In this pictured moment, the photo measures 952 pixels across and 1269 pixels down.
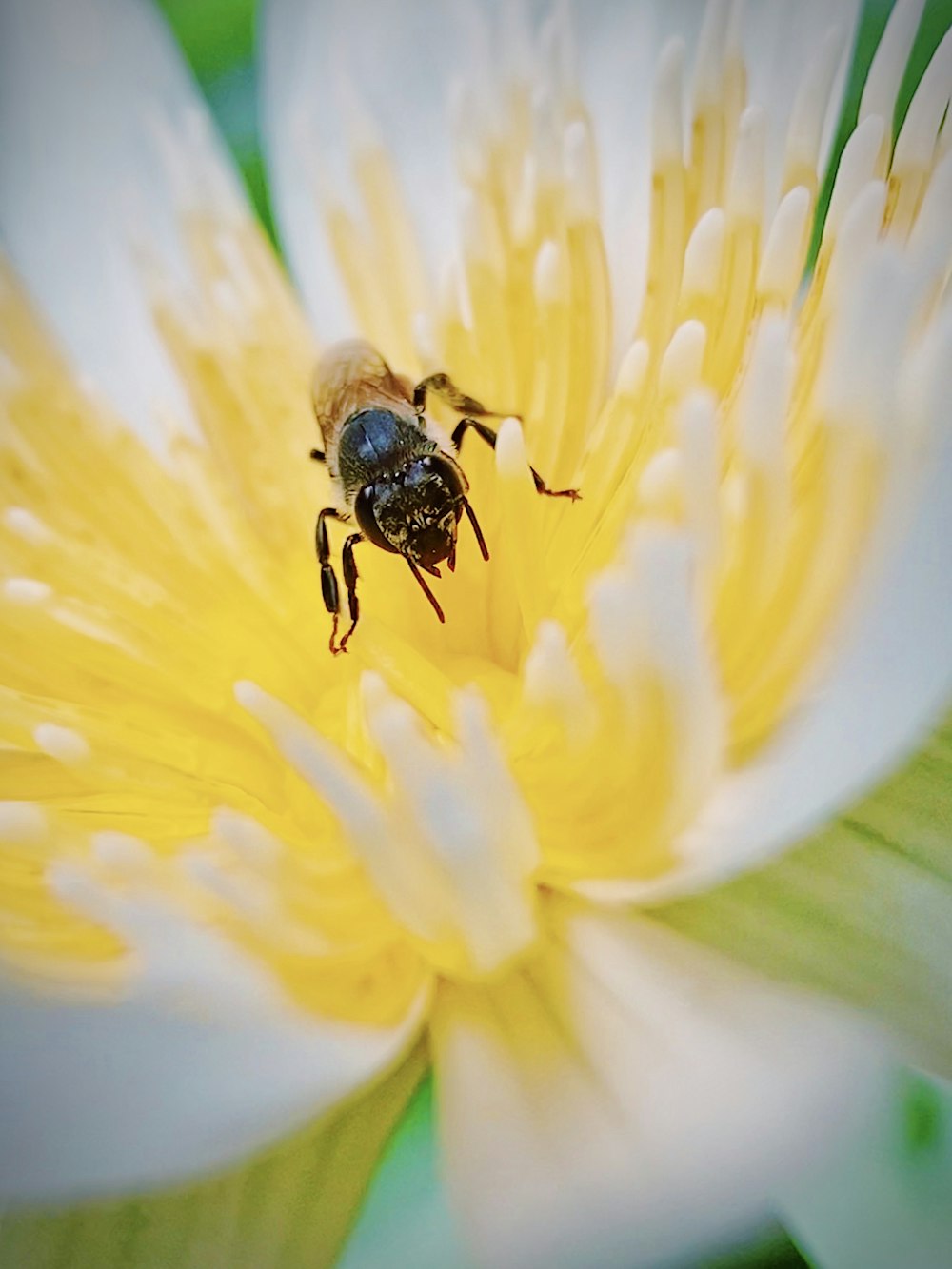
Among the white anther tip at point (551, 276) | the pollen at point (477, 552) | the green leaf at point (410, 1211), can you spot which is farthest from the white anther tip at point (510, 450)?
the green leaf at point (410, 1211)

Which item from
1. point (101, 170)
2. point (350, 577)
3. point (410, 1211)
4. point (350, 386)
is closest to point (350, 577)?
point (350, 577)

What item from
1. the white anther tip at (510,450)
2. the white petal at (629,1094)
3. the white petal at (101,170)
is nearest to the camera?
the white petal at (629,1094)

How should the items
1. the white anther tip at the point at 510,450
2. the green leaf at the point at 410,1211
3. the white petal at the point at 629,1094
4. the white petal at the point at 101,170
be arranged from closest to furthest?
the white petal at the point at 629,1094 < the green leaf at the point at 410,1211 < the white anther tip at the point at 510,450 < the white petal at the point at 101,170

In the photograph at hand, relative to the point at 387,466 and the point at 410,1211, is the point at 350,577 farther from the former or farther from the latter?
the point at 410,1211

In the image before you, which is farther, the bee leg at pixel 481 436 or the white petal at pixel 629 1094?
the bee leg at pixel 481 436

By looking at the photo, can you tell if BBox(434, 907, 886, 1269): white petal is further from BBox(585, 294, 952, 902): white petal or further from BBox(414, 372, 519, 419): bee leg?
BBox(414, 372, 519, 419): bee leg

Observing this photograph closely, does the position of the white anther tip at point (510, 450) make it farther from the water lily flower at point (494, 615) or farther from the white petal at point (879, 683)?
the white petal at point (879, 683)

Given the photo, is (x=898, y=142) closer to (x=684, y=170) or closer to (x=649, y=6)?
(x=684, y=170)
